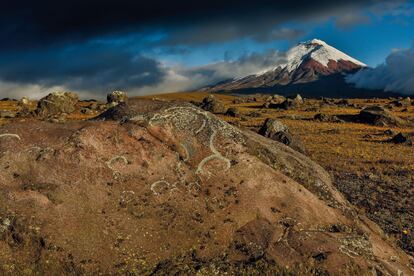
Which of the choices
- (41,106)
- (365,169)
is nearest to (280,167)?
(365,169)

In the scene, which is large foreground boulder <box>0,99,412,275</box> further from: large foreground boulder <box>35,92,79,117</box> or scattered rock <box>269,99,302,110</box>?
scattered rock <box>269,99,302,110</box>

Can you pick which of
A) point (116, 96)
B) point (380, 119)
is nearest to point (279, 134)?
point (380, 119)

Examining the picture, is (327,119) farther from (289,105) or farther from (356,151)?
(356,151)

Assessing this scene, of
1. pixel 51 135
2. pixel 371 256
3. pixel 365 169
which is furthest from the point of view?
pixel 365 169

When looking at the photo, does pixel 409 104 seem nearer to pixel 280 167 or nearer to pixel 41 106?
pixel 41 106

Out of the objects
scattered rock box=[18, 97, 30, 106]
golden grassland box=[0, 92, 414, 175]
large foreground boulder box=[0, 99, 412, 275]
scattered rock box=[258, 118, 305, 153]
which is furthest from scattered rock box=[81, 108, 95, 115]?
large foreground boulder box=[0, 99, 412, 275]

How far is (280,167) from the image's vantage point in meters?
16.7

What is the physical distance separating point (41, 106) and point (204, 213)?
302 feet

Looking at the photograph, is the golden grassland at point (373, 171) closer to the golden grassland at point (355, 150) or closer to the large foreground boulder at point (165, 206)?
the golden grassland at point (355, 150)

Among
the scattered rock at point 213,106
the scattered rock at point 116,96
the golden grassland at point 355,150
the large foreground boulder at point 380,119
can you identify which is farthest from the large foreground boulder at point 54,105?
the large foreground boulder at point 380,119

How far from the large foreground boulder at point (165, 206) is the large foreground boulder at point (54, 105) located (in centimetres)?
8640

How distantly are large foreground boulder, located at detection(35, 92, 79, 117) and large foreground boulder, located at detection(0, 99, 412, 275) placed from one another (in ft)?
283

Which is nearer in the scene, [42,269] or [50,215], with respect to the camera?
[42,269]

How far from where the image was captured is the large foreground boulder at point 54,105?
319ft
